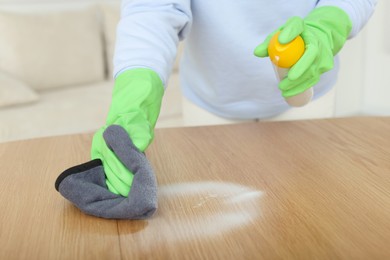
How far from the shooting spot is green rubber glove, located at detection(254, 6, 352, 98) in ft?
2.49

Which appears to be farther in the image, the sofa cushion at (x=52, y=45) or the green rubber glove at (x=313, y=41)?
the sofa cushion at (x=52, y=45)

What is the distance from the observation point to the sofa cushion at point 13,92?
2.36 meters

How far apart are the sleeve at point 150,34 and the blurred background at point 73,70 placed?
125 cm

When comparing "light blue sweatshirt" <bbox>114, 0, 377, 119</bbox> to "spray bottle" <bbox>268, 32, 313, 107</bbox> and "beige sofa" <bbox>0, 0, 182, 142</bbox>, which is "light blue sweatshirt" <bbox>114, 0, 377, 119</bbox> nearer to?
"spray bottle" <bbox>268, 32, 313, 107</bbox>

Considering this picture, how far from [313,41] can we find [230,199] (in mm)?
257

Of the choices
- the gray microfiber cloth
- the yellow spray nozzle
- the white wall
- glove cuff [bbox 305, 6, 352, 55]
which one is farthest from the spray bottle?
the white wall

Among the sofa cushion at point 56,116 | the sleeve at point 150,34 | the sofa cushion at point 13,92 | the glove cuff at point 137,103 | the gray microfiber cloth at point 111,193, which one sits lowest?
the sofa cushion at point 56,116

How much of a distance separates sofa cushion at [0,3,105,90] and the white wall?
132cm

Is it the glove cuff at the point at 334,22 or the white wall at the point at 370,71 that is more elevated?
the glove cuff at the point at 334,22

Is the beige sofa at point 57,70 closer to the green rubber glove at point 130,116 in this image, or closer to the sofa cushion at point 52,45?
the sofa cushion at point 52,45

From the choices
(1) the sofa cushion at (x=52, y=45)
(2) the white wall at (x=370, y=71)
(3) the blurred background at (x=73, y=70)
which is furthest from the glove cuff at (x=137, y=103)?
(1) the sofa cushion at (x=52, y=45)

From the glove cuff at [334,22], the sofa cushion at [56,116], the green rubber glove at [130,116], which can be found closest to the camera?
the green rubber glove at [130,116]

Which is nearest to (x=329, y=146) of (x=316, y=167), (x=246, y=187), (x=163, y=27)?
(x=316, y=167)

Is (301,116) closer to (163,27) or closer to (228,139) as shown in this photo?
(228,139)
